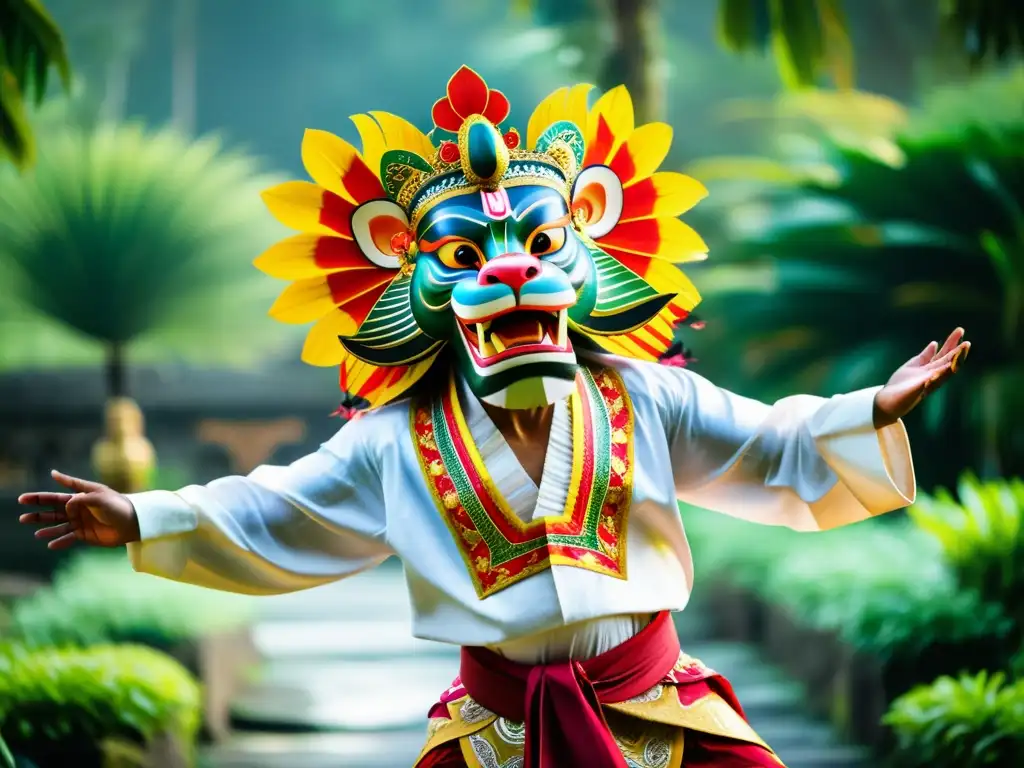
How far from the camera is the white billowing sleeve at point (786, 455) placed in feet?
5.35

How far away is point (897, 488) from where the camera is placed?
5.34 ft

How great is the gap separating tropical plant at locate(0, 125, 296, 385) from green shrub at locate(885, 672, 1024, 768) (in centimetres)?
320

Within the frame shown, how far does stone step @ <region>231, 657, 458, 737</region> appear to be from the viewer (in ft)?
13.1

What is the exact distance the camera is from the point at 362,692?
4.39 meters

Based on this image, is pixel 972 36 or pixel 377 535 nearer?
pixel 377 535

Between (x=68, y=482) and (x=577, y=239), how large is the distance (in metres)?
0.72

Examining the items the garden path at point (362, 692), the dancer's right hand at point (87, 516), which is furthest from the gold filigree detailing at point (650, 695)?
the garden path at point (362, 692)

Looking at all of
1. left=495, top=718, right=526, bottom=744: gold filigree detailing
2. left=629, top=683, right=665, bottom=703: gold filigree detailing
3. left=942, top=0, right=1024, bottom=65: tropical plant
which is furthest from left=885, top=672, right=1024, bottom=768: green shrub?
left=942, top=0, right=1024, bottom=65: tropical plant

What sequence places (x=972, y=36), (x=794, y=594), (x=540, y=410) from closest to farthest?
(x=540, y=410) → (x=794, y=594) → (x=972, y=36)

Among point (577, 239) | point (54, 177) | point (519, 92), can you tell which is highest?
point (519, 92)

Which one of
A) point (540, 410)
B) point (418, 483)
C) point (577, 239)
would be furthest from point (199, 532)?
point (577, 239)

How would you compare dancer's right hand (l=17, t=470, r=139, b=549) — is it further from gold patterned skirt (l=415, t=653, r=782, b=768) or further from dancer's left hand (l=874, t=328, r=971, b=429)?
dancer's left hand (l=874, t=328, r=971, b=429)

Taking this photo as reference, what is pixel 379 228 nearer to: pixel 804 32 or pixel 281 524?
pixel 281 524

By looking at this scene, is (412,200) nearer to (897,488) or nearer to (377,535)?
(377,535)
